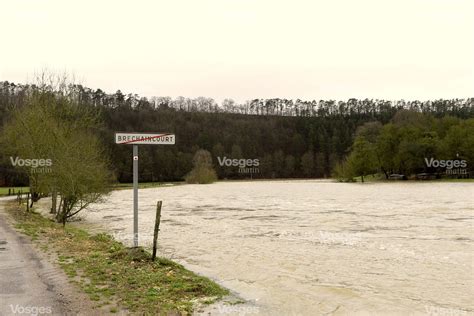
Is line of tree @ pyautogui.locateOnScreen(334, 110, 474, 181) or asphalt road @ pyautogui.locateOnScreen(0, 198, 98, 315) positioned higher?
line of tree @ pyautogui.locateOnScreen(334, 110, 474, 181)

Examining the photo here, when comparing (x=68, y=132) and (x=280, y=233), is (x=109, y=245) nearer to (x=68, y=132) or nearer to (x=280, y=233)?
(x=280, y=233)

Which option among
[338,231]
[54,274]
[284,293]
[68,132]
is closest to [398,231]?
[338,231]

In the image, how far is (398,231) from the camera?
69.1 ft

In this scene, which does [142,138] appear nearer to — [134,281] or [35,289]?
[134,281]

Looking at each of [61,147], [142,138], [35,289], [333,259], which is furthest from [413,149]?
[35,289]

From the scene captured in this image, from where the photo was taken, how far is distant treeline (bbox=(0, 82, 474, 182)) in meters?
149

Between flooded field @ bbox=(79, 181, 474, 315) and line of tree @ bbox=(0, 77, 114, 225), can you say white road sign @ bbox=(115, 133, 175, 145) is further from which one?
line of tree @ bbox=(0, 77, 114, 225)

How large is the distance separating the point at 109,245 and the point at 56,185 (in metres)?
10.8

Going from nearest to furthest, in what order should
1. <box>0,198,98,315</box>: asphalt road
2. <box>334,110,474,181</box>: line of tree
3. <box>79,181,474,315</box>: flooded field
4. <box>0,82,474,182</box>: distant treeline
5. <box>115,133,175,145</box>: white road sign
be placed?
<box>0,198,98,315</box>: asphalt road, <box>79,181,474,315</box>: flooded field, <box>115,133,175,145</box>: white road sign, <box>334,110,474,181</box>: line of tree, <box>0,82,474,182</box>: distant treeline

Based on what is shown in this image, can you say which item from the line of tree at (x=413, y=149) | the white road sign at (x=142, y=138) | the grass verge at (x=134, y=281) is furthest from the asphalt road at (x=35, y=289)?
the line of tree at (x=413, y=149)

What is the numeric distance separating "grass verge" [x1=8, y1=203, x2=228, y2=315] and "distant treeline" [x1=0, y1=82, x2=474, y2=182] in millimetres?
125691

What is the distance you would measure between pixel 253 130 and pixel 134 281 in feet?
556

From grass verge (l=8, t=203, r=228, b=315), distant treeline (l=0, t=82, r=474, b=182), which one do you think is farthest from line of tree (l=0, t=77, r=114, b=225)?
distant treeline (l=0, t=82, r=474, b=182)

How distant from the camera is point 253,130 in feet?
585
